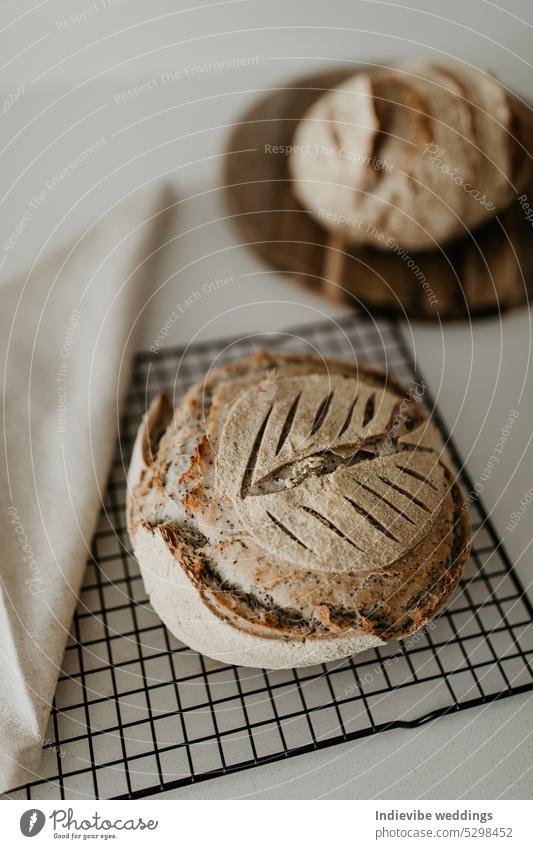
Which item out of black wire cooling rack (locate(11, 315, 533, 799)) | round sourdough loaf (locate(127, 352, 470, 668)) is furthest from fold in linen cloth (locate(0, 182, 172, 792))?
round sourdough loaf (locate(127, 352, 470, 668))

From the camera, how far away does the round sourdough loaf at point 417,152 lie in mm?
1149

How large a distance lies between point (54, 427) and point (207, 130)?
803 millimetres

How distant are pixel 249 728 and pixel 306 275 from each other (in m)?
0.78

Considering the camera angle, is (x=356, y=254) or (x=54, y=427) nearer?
(x=54, y=427)

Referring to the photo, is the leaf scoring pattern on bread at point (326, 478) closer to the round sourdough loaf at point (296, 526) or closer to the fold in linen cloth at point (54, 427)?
the round sourdough loaf at point (296, 526)

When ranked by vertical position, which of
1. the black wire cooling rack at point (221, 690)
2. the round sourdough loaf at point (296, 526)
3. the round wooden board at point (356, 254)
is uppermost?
the round wooden board at point (356, 254)

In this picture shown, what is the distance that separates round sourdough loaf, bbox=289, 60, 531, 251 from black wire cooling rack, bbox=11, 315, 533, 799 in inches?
22.0

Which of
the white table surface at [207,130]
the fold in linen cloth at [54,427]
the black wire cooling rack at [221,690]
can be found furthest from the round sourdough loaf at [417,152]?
the black wire cooling rack at [221,690]

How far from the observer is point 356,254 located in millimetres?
1289

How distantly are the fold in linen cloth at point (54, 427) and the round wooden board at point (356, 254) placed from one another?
0.18 metres

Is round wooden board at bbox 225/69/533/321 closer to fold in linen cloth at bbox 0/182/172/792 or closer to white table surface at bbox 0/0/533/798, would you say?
white table surface at bbox 0/0/533/798

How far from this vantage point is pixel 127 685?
2.88ft

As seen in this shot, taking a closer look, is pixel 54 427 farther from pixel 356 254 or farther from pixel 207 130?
pixel 207 130

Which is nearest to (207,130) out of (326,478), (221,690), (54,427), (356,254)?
(356,254)
